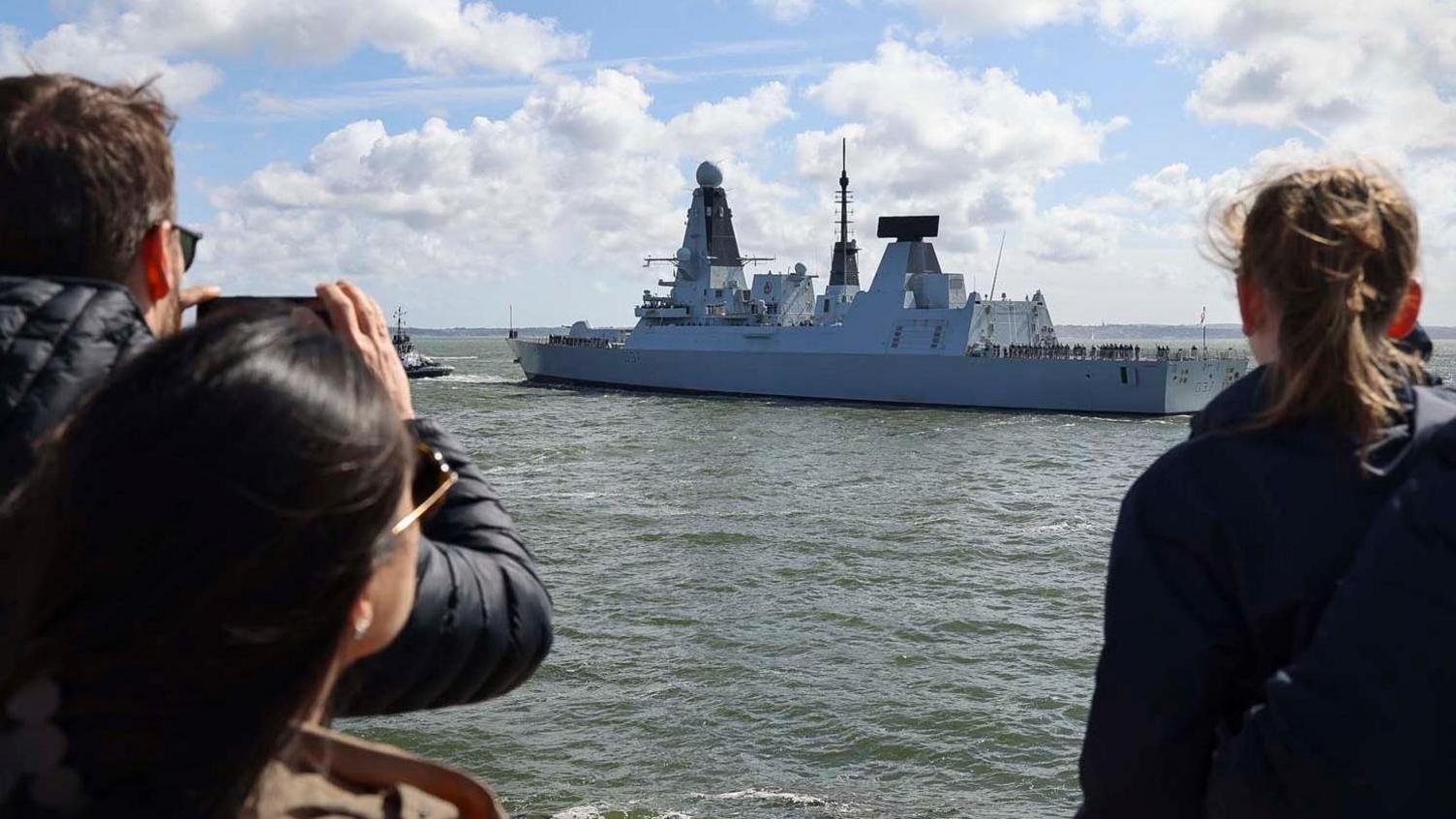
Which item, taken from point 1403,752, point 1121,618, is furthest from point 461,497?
point 1403,752

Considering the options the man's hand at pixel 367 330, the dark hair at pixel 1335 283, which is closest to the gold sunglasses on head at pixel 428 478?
the man's hand at pixel 367 330

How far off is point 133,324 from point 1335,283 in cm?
126

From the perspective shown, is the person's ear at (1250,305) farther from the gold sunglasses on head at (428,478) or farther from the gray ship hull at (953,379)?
the gray ship hull at (953,379)

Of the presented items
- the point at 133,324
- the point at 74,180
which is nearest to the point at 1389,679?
the point at 133,324

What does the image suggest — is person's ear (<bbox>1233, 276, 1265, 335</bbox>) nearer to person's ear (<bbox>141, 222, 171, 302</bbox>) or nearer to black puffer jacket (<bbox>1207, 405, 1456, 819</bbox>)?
black puffer jacket (<bbox>1207, 405, 1456, 819</bbox>)

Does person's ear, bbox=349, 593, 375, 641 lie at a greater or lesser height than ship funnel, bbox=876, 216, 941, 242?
lesser

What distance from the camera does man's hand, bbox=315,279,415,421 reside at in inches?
49.0

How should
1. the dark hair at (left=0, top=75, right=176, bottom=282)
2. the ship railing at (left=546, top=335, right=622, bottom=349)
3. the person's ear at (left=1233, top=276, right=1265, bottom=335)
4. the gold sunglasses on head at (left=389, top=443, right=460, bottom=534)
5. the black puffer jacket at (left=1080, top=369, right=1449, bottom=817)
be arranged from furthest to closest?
the ship railing at (left=546, top=335, right=622, bottom=349)
the person's ear at (left=1233, top=276, right=1265, bottom=335)
the black puffer jacket at (left=1080, top=369, right=1449, bottom=817)
the dark hair at (left=0, top=75, right=176, bottom=282)
the gold sunglasses on head at (left=389, top=443, right=460, bottom=534)

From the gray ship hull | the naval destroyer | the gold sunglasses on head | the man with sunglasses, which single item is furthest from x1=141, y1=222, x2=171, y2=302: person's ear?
the naval destroyer

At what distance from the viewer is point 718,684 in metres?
8.26

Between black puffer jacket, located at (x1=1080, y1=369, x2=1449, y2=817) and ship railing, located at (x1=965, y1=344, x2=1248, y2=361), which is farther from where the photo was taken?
ship railing, located at (x1=965, y1=344, x2=1248, y2=361)

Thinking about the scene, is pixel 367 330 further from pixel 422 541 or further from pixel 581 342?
pixel 581 342

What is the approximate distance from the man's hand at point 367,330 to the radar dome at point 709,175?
136 ft

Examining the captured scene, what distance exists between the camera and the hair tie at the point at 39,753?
724 mm
